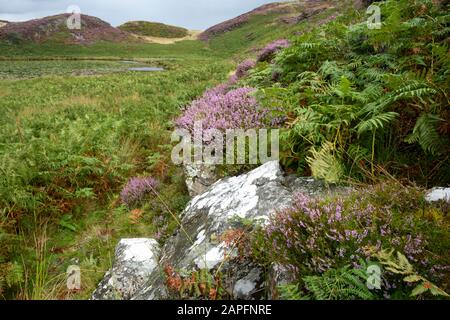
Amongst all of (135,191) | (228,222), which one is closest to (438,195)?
(228,222)

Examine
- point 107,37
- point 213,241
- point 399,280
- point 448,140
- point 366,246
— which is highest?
point 107,37

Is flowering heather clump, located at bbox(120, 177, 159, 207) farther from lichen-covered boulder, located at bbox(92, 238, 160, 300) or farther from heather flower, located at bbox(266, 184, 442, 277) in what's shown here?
heather flower, located at bbox(266, 184, 442, 277)

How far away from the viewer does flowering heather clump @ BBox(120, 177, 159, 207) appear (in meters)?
6.35

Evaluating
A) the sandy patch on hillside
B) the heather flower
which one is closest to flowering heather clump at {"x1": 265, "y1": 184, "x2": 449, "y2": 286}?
the heather flower

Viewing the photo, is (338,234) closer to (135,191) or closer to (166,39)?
(135,191)

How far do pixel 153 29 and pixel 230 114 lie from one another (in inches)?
3548

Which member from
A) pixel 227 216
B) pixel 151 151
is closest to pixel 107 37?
pixel 151 151

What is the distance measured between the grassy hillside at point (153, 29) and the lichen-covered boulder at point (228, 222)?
292 feet

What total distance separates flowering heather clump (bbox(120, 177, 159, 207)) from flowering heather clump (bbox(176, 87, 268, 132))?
4.91ft

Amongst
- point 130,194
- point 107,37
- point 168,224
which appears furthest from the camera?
point 107,37

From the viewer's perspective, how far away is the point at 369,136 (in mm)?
4035

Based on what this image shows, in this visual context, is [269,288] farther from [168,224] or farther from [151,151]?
[151,151]
